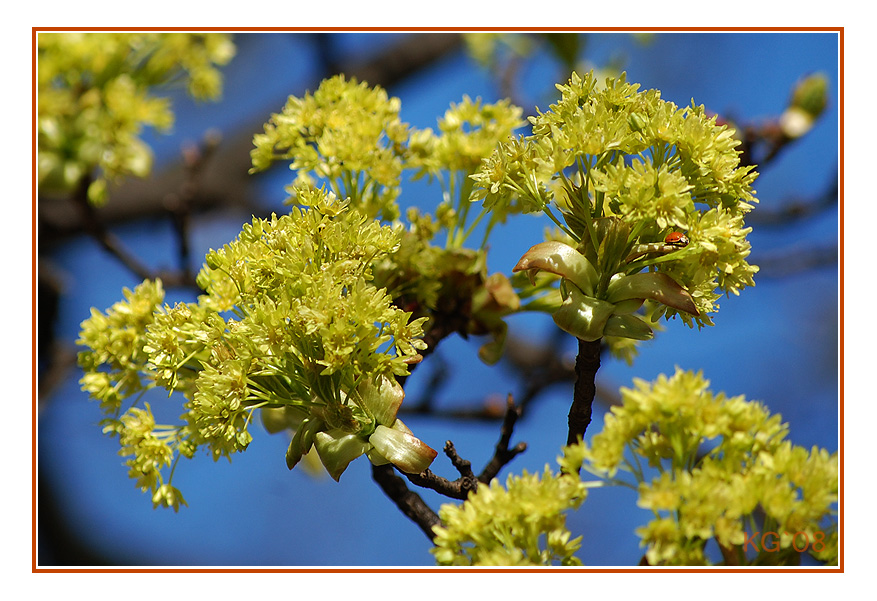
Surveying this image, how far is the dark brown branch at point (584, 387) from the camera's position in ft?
3.80

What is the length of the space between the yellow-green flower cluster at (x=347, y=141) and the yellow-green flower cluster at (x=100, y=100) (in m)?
0.70

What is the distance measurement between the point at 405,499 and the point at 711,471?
1.95 feet

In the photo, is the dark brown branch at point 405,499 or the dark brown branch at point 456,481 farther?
the dark brown branch at point 405,499

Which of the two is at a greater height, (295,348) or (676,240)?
(676,240)

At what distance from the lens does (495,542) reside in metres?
0.98

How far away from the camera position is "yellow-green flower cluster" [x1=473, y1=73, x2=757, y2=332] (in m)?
1.03

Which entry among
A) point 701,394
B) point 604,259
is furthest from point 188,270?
point 701,394

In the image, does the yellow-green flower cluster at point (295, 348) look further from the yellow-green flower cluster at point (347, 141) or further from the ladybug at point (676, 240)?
the ladybug at point (676, 240)

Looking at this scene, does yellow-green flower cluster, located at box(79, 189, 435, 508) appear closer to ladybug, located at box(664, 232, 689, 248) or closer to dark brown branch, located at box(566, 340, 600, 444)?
dark brown branch, located at box(566, 340, 600, 444)

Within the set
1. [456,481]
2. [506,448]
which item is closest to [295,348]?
[456,481]

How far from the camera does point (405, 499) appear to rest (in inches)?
52.9
